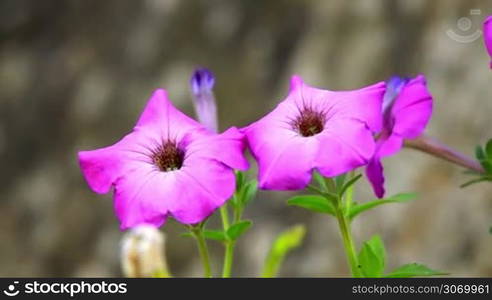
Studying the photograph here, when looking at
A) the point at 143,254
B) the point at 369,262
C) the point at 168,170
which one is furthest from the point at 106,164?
the point at 143,254

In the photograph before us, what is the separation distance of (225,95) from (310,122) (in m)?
1.64

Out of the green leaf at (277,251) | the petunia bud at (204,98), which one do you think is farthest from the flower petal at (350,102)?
the green leaf at (277,251)

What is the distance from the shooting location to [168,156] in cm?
44

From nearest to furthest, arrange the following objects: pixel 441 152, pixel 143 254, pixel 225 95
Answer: pixel 441 152 → pixel 143 254 → pixel 225 95

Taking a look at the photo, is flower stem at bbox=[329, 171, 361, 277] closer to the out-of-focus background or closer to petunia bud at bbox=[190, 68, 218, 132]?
petunia bud at bbox=[190, 68, 218, 132]

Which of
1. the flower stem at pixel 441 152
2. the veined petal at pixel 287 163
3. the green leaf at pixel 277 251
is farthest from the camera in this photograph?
the green leaf at pixel 277 251

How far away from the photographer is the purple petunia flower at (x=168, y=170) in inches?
15.8

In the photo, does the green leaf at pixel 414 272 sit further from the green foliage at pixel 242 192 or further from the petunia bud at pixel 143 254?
the petunia bud at pixel 143 254

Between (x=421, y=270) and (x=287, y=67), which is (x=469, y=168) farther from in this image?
(x=287, y=67)

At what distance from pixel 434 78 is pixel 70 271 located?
34.4 inches

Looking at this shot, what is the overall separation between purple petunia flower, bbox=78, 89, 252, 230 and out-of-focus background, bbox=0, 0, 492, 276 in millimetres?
1272

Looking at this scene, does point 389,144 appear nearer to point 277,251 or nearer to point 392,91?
point 392,91

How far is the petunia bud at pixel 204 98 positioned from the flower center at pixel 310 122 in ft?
0.35

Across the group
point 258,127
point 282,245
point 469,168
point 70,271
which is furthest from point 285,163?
point 70,271
